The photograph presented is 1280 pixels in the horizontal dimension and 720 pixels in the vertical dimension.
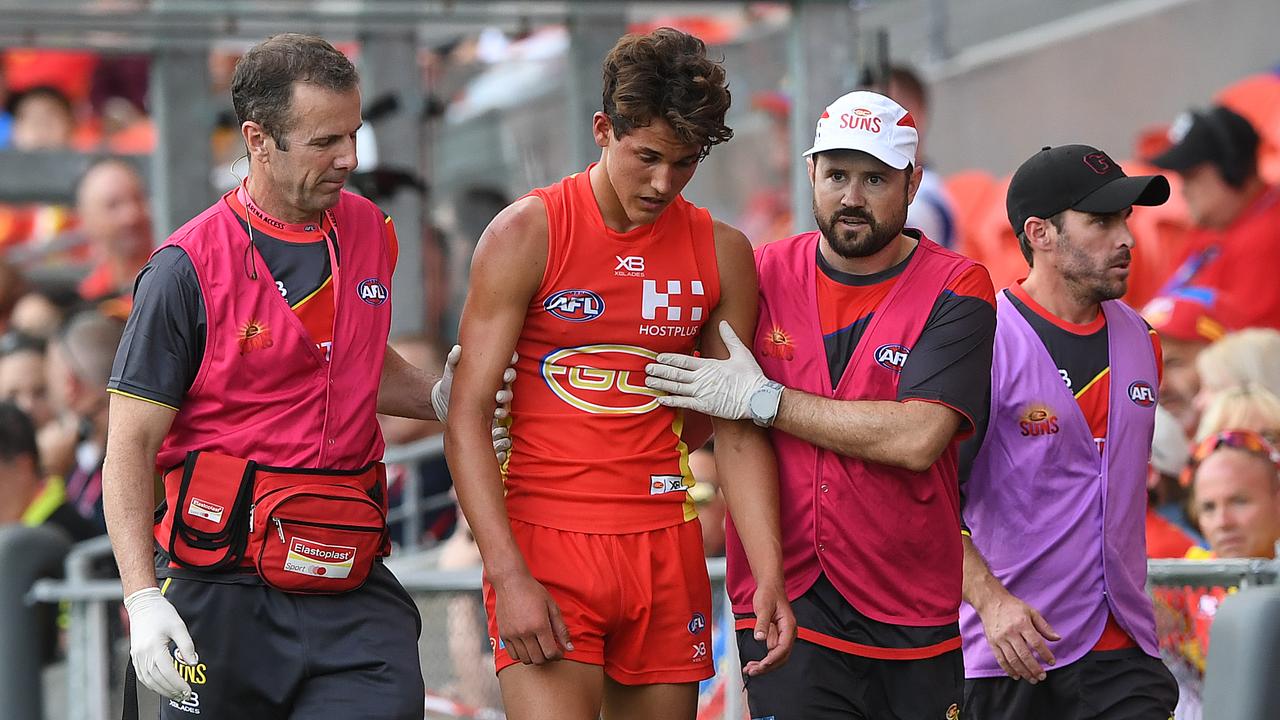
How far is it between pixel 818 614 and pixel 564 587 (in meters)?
0.66

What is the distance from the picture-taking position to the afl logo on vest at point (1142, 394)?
4.68 m

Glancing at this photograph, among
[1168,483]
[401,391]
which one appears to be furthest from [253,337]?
[1168,483]

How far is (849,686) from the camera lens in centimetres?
418

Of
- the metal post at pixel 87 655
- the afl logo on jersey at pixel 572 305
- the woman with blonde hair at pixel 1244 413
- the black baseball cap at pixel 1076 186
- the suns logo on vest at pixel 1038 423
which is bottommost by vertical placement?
the metal post at pixel 87 655

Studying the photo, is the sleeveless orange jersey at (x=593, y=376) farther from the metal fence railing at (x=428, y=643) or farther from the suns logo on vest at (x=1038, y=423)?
the metal fence railing at (x=428, y=643)

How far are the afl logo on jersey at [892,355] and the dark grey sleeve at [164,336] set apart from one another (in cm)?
163

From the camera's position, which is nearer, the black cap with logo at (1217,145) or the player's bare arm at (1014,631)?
the player's bare arm at (1014,631)

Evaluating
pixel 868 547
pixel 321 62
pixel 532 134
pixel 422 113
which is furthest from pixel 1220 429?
pixel 532 134

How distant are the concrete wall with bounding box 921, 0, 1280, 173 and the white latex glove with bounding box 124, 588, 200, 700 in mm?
Result: 8286

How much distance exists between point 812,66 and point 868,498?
13.3ft

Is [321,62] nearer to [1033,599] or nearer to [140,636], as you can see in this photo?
[140,636]

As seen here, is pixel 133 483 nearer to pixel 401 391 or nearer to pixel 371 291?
pixel 371 291

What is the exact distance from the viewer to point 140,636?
149 inches

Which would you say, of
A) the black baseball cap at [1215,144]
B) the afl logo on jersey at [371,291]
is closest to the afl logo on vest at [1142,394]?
the afl logo on jersey at [371,291]
